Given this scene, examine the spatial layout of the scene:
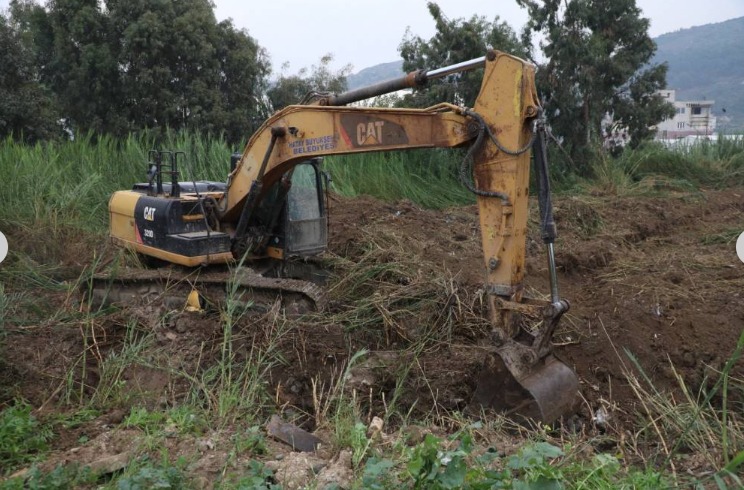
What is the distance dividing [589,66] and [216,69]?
36.0ft

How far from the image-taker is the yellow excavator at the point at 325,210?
433cm

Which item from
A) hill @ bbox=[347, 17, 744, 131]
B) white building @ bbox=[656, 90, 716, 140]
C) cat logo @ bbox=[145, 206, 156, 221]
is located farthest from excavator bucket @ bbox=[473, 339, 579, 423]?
hill @ bbox=[347, 17, 744, 131]

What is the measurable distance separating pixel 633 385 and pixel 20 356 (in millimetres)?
4151

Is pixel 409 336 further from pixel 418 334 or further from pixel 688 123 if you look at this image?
pixel 688 123

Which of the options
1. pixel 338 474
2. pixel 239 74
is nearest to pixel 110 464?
pixel 338 474

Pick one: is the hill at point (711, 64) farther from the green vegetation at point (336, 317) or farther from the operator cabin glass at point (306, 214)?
the operator cabin glass at point (306, 214)

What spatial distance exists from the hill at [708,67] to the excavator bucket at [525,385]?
5902cm

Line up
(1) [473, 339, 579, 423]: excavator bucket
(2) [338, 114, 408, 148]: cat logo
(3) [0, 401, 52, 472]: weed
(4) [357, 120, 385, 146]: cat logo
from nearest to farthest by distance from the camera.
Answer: (3) [0, 401, 52, 472]: weed
(1) [473, 339, 579, 423]: excavator bucket
(2) [338, 114, 408, 148]: cat logo
(4) [357, 120, 385, 146]: cat logo

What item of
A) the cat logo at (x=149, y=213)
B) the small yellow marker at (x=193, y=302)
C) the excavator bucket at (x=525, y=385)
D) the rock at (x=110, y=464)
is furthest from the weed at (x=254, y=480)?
the cat logo at (x=149, y=213)

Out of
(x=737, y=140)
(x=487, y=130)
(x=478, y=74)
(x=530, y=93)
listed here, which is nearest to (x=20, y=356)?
(x=487, y=130)

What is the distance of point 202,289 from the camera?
21.4 ft

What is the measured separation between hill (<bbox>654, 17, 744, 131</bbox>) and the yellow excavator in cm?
6180

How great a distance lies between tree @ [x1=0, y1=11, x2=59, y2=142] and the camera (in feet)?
59.3

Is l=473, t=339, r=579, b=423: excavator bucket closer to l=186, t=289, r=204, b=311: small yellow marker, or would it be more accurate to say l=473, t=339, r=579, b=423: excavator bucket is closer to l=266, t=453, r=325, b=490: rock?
l=266, t=453, r=325, b=490: rock
